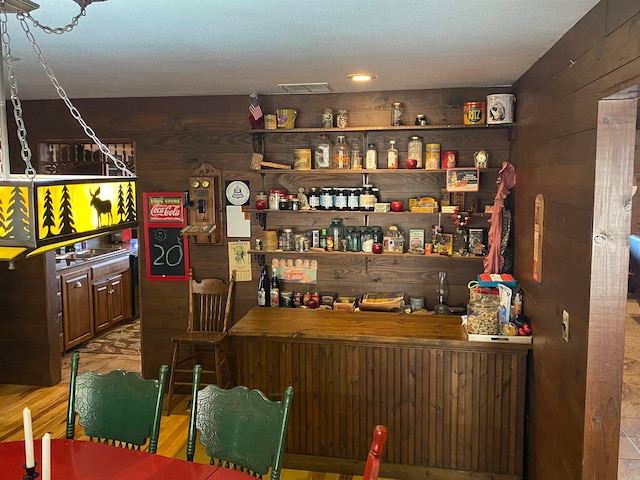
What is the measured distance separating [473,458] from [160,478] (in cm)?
203

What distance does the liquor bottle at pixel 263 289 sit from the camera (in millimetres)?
4309

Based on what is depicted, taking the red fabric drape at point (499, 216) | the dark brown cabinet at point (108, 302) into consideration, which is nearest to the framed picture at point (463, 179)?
the red fabric drape at point (499, 216)

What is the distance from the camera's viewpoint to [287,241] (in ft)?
13.9

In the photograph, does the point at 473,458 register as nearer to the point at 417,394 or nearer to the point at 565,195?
the point at 417,394

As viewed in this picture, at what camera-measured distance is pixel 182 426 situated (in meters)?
4.08

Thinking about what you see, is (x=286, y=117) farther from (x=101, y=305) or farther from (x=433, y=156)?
(x=101, y=305)

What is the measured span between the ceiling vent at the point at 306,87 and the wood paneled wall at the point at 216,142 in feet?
0.62

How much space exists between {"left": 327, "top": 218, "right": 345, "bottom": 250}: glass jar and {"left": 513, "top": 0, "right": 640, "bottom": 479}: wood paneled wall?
163 cm

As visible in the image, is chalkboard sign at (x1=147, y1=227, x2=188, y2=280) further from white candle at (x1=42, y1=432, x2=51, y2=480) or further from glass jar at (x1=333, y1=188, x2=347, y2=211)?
white candle at (x1=42, y1=432, x2=51, y2=480)

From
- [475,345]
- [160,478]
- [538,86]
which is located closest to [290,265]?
[475,345]

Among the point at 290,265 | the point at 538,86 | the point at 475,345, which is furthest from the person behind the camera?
the point at 290,265

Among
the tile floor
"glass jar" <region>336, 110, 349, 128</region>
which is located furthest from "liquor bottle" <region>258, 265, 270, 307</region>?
the tile floor

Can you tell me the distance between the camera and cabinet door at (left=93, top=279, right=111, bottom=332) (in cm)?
596

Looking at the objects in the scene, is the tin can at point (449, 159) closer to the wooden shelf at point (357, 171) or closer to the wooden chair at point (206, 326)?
the wooden shelf at point (357, 171)
